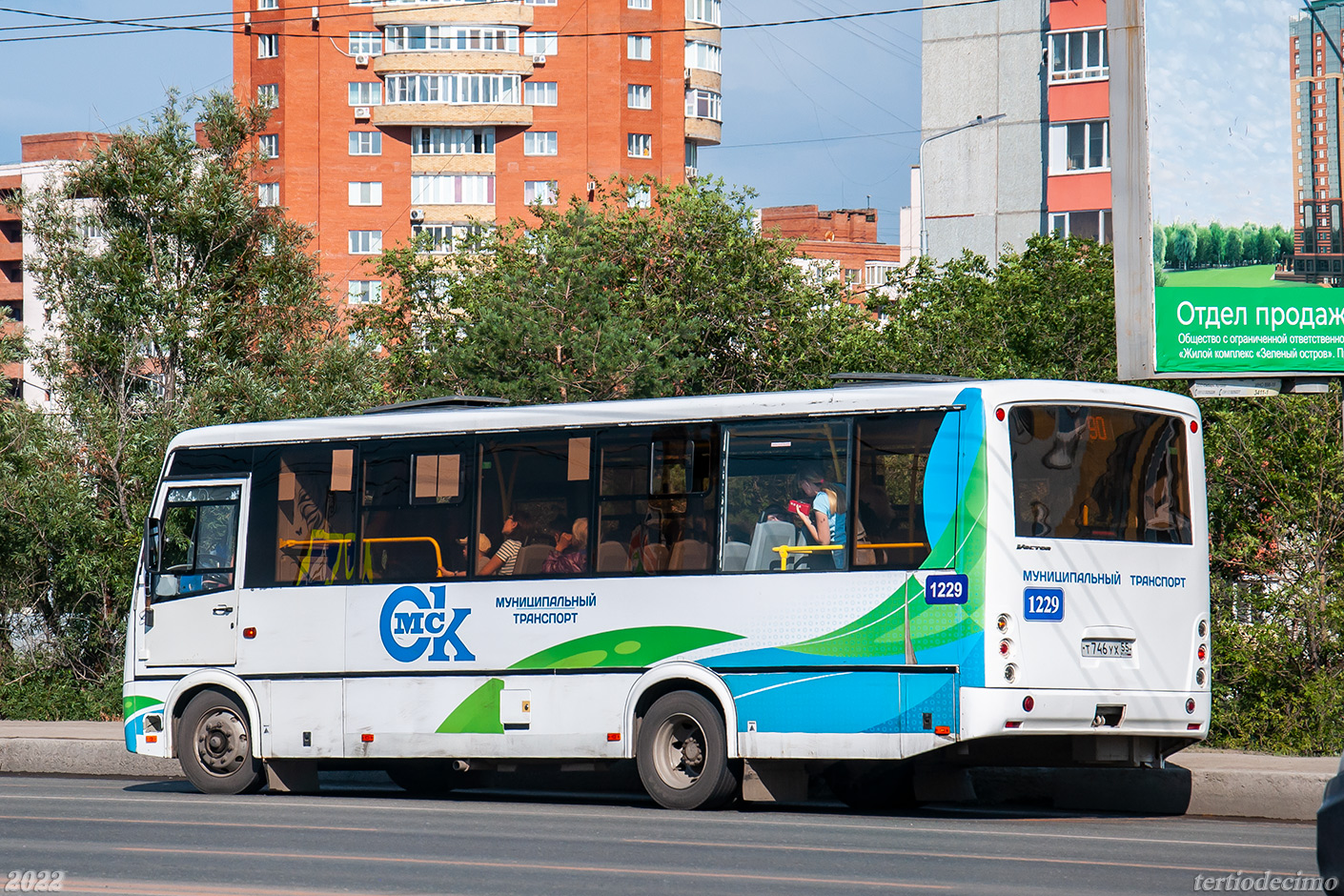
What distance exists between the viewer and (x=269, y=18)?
90938 mm

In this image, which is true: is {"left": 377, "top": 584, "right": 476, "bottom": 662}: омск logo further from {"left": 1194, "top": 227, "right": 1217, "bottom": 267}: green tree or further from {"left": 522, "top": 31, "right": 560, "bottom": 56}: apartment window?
{"left": 522, "top": 31, "right": 560, "bottom": 56}: apartment window

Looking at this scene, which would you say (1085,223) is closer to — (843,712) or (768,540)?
(768,540)

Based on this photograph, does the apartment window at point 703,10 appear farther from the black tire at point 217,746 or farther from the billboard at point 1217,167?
the black tire at point 217,746

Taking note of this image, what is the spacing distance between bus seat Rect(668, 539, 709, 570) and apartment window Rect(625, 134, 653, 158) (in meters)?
77.3

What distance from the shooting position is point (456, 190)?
88875 mm

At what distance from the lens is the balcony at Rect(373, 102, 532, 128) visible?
288ft

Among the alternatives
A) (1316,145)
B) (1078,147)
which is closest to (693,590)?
(1316,145)

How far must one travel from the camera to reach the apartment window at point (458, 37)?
289 feet

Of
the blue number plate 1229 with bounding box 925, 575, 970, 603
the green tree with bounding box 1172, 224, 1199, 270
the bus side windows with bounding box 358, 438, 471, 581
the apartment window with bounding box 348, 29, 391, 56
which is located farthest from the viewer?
the apartment window with bounding box 348, 29, 391, 56

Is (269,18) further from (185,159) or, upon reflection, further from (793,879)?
(793,879)

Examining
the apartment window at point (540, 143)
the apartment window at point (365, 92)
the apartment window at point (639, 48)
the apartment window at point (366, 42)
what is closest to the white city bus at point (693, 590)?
the apartment window at point (540, 143)

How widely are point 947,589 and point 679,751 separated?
2.53 metres

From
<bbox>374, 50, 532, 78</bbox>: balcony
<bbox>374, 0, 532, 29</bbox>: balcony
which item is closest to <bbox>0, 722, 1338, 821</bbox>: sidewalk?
<bbox>374, 50, 532, 78</bbox>: balcony

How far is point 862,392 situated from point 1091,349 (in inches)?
515
